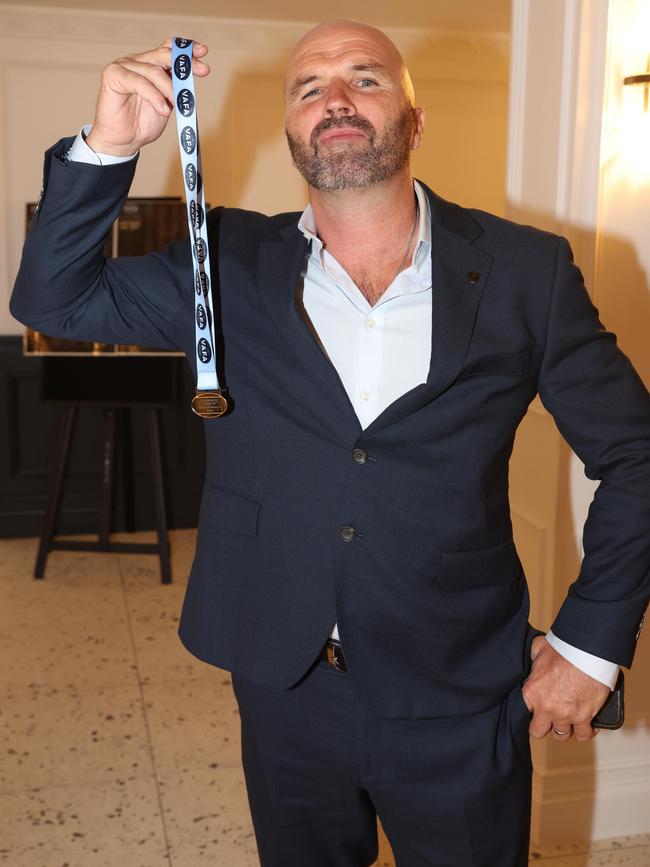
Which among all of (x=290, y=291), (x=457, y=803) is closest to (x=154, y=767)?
(x=457, y=803)

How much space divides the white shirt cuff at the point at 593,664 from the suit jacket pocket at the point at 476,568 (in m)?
0.15

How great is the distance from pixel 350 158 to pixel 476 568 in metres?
0.67

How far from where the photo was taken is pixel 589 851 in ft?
9.00

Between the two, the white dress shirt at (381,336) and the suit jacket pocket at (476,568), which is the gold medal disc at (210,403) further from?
the suit jacket pocket at (476,568)

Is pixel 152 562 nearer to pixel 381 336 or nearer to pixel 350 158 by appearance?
pixel 381 336

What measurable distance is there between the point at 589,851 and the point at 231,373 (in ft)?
6.18

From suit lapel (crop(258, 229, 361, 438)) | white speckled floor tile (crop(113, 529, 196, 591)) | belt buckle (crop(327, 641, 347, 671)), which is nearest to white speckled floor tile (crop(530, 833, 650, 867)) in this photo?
belt buckle (crop(327, 641, 347, 671))

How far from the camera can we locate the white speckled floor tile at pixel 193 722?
329 cm

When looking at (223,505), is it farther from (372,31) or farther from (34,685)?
(34,685)

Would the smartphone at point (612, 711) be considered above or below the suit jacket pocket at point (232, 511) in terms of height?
below

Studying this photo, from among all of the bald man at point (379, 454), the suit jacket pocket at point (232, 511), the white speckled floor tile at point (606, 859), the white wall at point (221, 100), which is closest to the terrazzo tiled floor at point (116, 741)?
the white speckled floor tile at point (606, 859)

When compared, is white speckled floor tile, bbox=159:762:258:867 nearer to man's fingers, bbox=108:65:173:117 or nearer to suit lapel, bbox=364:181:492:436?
suit lapel, bbox=364:181:492:436

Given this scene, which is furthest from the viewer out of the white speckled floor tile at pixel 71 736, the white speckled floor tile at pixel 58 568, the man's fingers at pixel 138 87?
the white speckled floor tile at pixel 58 568

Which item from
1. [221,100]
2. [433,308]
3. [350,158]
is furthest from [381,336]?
[221,100]
